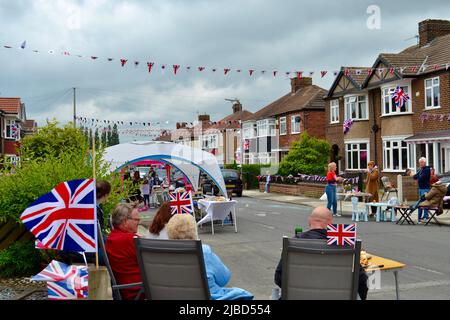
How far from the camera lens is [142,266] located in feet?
15.0

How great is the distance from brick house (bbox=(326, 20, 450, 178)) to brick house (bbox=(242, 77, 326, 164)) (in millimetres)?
6702

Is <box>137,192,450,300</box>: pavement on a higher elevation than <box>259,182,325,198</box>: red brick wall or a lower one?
lower

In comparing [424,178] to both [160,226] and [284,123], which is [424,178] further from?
[284,123]

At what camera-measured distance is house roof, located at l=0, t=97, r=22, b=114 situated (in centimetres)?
5203

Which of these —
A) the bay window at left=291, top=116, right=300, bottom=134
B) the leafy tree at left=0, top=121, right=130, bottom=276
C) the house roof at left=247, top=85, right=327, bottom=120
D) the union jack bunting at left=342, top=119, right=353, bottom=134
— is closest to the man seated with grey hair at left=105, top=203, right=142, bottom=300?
the leafy tree at left=0, top=121, right=130, bottom=276

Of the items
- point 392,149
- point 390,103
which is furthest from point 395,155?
point 390,103

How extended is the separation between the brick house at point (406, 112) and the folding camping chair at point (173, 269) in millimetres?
23553

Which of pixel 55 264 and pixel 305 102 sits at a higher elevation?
pixel 305 102

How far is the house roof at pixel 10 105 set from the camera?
5203cm

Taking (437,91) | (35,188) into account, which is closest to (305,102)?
(437,91)

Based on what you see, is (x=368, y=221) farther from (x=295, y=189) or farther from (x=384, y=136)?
(x=384, y=136)

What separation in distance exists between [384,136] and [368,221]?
1691 cm

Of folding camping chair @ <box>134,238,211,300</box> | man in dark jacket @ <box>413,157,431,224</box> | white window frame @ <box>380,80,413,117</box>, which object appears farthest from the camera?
white window frame @ <box>380,80,413,117</box>

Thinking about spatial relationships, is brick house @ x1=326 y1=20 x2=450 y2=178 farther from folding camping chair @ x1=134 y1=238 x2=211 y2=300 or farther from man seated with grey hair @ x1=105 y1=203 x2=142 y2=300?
folding camping chair @ x1=134 y1=238 x2=211 y2=300
